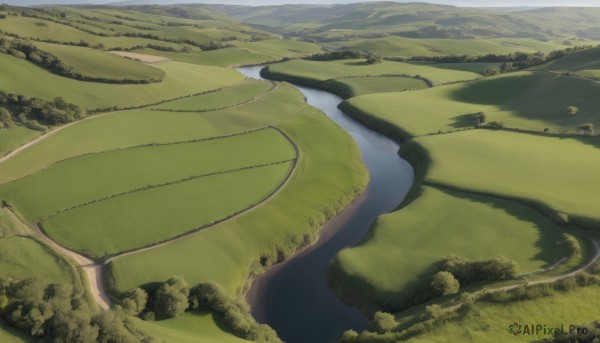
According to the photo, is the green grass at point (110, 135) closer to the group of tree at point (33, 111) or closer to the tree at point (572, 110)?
the group of tree at point (33, 111)

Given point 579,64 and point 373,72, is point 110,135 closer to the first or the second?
point 373,72

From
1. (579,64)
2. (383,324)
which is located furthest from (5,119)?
(579,64)

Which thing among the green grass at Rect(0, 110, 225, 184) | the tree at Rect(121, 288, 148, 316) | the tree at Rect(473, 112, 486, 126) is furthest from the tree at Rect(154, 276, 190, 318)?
the tree at Rect(473, 112, 486, 126)

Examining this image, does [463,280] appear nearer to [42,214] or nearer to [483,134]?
[42,214]

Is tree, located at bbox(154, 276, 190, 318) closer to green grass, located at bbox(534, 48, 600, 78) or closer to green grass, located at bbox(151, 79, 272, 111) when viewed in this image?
green grass, located at bbox(151, 79, 272, 111)

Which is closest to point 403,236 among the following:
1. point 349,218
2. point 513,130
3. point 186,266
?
point 349,218

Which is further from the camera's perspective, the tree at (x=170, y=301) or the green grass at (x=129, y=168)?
the green grass at (x=129, y=168)

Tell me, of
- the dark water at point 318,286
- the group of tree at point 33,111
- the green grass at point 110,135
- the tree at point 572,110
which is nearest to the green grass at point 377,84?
the tree at point 572,110
